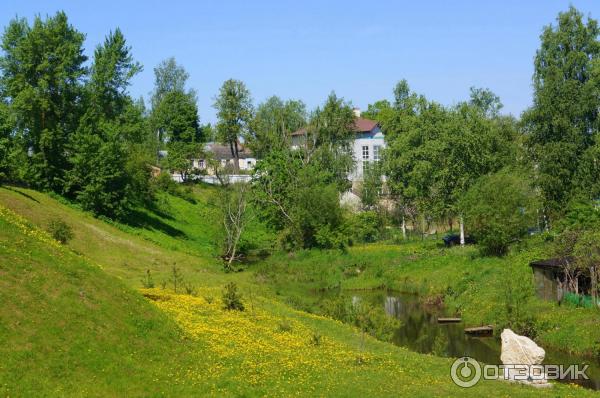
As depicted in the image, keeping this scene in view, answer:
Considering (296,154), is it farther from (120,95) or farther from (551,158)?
(551,158)

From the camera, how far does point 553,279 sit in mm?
48719

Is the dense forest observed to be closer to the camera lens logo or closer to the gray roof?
the camera lens logo

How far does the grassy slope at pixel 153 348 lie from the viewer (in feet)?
81.6

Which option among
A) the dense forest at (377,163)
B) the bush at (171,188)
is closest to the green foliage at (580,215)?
the dense forest at (377,163)

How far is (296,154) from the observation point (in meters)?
106

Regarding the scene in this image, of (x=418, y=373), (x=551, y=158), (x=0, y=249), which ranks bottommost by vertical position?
(x=418, y=373)

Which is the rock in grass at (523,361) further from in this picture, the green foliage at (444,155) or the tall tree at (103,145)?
the tall tree at (103,145)

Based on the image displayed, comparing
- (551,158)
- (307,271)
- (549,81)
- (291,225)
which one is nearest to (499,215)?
(551,158)

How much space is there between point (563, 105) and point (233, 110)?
239 ft

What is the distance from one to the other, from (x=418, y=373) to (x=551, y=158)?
146ft

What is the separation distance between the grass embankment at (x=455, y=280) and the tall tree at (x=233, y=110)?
171 feet

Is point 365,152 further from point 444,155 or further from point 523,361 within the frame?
point 523,361

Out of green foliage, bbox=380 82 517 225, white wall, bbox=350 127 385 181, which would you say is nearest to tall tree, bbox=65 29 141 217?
green foliage, bbox=380 82 517 225

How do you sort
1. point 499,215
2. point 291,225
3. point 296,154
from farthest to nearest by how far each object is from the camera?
1. point 296,154
2. point 291,225
3. point 499,215
